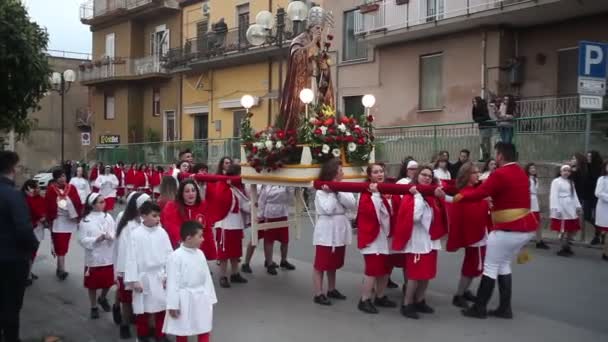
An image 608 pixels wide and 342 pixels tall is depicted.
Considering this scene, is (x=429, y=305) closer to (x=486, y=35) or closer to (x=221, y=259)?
(x=221, y=259)

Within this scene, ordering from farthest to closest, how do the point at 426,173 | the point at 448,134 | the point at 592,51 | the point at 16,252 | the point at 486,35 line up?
the point at 486,35 < the point at 448,134 < the point at 592,51 < the point at 426,173 < the point at 16,252

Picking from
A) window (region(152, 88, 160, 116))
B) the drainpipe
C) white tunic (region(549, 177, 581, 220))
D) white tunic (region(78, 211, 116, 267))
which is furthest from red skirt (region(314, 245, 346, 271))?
window (region(152, 88, 160, 116))

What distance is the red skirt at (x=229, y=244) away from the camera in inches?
367

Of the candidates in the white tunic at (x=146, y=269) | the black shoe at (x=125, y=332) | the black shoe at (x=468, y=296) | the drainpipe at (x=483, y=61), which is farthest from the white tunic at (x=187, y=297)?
the drainpipe at (x=483, y=61)

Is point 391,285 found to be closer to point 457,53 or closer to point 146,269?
point 146,269

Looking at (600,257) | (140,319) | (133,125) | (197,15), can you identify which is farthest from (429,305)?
(133,125)

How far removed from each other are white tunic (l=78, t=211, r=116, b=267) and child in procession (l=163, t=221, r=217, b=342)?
2.27 m

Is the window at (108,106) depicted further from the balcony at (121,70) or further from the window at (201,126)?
the window at (201,126)

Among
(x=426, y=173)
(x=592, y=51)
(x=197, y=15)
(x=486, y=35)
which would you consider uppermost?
(x=197, y=15)

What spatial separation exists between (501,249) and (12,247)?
5.18 m

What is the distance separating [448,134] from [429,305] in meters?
9.74

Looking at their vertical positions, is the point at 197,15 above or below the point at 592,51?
above

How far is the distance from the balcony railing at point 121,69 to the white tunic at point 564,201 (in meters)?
25.8

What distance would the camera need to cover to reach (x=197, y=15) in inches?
1261
